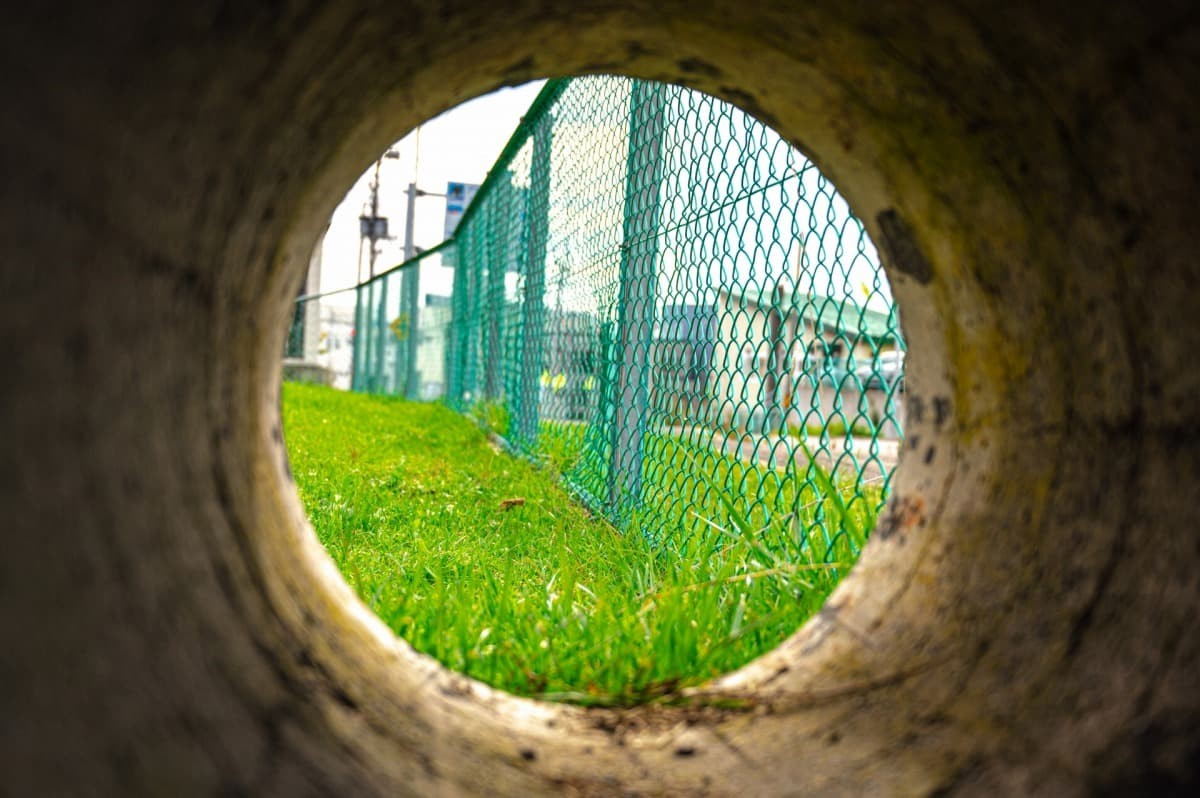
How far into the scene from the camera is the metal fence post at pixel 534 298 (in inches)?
224

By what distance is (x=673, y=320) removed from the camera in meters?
3.22

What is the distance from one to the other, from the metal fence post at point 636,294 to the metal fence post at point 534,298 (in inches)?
75.3

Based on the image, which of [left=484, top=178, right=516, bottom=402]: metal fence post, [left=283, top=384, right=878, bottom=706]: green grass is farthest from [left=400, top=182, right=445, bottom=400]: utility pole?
[left=283, top=384, right=878, bottom=706]: green grass

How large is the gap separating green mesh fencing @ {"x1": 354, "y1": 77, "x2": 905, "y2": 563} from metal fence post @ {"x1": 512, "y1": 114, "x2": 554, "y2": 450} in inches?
0.8

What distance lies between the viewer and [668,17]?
1267 mm

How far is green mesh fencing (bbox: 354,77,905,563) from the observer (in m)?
2.31

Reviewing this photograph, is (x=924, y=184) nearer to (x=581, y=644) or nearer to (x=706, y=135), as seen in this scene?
(x=581, y=644)

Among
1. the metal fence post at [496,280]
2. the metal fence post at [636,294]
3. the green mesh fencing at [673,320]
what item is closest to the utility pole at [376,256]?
the metal fence post at [496,280]

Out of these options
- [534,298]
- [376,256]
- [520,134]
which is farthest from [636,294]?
[376,256]

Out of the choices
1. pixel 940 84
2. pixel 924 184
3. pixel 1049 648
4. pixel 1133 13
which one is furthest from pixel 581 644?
pixel 1133 13

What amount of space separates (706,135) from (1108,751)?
211 cm

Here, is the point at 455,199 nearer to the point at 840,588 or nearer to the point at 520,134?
the point at 520,134

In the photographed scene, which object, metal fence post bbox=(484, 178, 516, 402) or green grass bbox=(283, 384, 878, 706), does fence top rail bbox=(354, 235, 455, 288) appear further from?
green grass bbox=(283, 384, 878, 706)

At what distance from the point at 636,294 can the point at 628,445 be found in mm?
564
